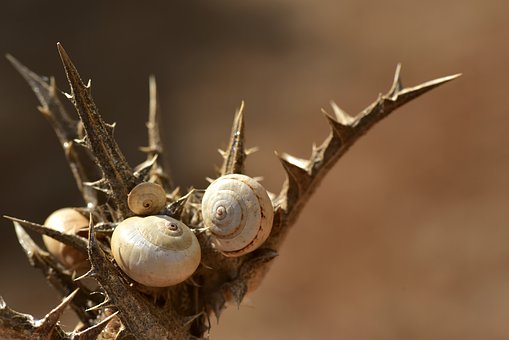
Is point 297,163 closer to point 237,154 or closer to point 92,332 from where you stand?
point 237,154

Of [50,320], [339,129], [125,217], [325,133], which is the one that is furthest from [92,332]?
[325,133]

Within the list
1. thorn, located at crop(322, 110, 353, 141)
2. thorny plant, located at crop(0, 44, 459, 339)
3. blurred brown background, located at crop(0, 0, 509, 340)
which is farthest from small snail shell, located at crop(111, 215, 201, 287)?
blurred brown background, located at crop(0, 0, 509, 340)

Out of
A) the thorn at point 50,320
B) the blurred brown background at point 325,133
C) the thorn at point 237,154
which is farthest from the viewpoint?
the blurred brown background at point 325,133

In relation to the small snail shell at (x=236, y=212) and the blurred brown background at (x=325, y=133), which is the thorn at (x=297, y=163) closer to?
the small snail shell at (x=236, y=212)

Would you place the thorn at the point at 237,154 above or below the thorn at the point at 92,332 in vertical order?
above

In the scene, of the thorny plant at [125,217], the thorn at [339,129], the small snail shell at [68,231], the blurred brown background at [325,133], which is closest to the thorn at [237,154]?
the thorny plant at [125,217]
